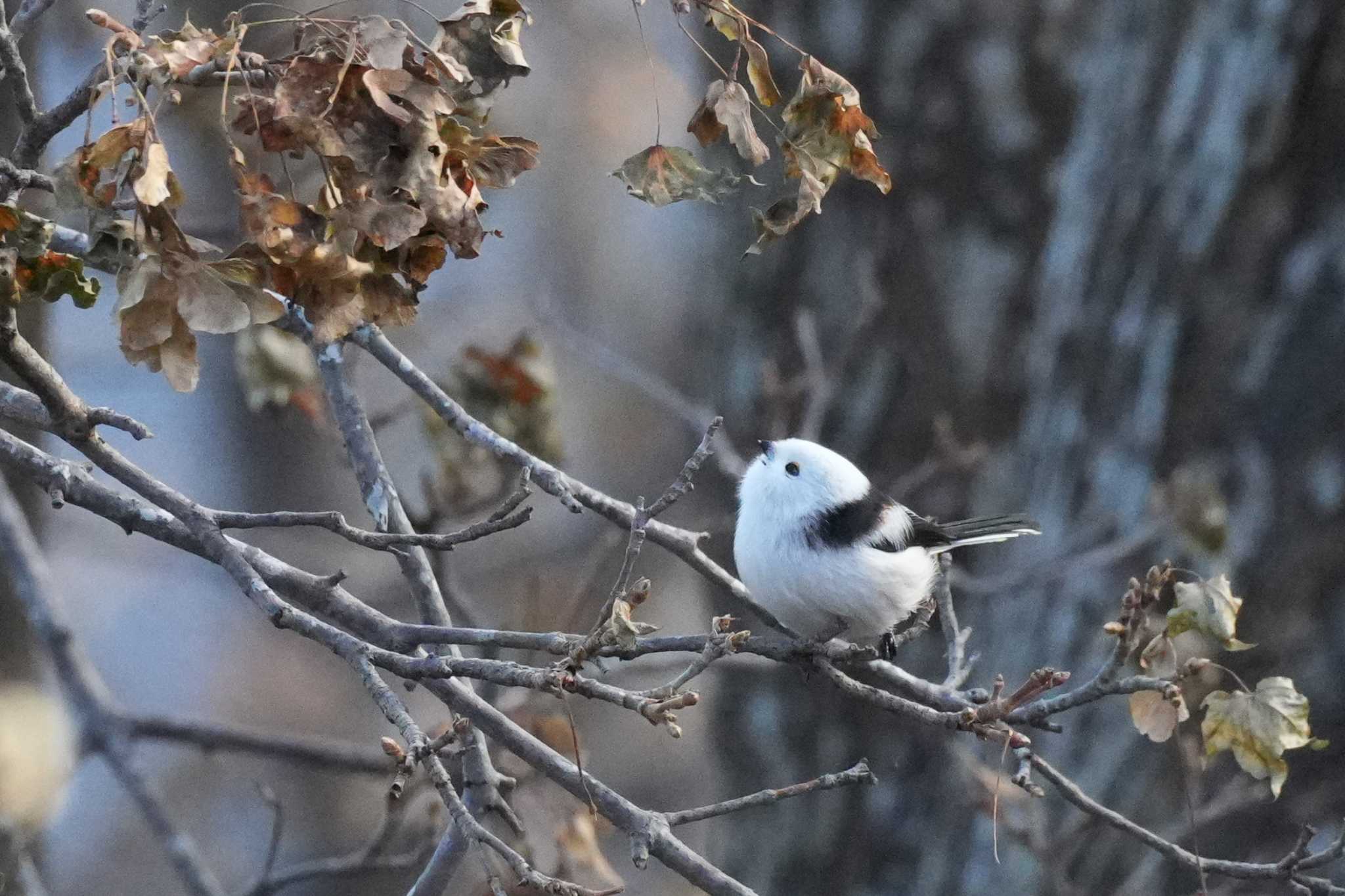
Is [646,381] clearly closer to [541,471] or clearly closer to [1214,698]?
[541,471]

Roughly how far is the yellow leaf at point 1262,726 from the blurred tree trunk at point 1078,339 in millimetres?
1648

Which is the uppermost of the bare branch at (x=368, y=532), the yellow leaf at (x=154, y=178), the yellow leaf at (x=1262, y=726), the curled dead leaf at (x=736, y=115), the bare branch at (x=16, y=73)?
the curled dead leaf at (x=736, y=115)

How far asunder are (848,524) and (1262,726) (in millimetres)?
1077

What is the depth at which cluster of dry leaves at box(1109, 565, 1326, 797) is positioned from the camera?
1972 mm

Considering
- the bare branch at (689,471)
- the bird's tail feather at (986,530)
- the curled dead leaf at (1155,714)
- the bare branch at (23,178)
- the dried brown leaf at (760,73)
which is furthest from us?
the bird's tail feather at (986,530)

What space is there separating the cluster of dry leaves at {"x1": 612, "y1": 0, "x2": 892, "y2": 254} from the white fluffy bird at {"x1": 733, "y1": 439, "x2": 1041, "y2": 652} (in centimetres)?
108

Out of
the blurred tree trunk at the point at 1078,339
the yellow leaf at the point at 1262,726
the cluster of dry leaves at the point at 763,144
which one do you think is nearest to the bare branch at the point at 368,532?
the cluster of dry leaves at the point at 763,144

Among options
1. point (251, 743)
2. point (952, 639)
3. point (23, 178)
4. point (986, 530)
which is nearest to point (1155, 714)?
point (952, 639)

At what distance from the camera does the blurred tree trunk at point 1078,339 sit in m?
3.65

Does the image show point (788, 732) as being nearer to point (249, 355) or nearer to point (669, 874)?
point (249, 355)

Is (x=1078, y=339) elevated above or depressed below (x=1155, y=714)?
above

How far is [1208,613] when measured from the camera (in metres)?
2.02

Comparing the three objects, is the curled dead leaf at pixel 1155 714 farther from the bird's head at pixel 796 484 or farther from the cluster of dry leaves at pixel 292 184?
the cluster of dry leaves at pixel 292 184

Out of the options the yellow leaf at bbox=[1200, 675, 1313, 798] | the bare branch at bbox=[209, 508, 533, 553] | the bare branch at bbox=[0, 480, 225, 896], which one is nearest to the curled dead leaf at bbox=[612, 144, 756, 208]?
the bare branch at bbox=[209, 508, 533, 553]
